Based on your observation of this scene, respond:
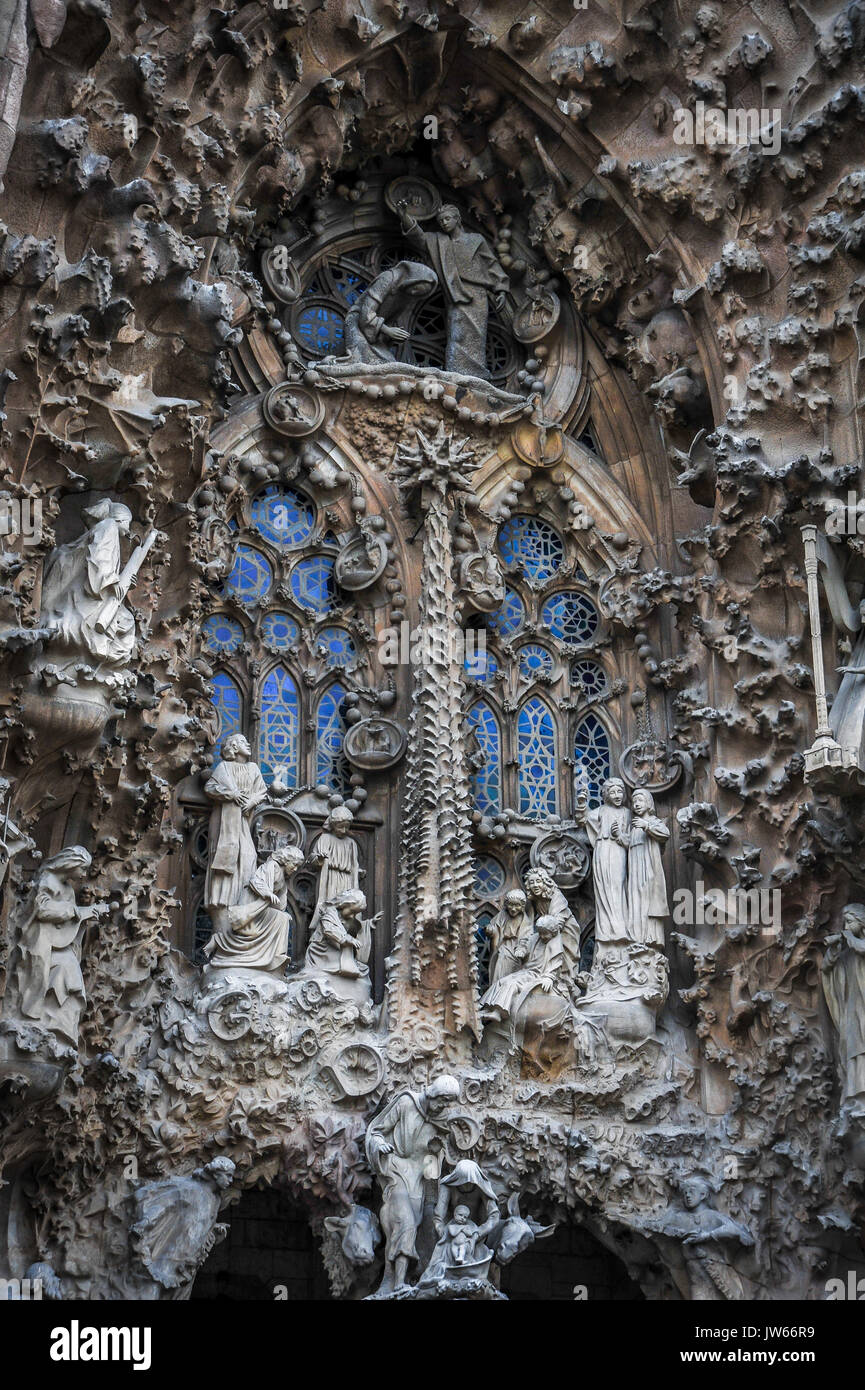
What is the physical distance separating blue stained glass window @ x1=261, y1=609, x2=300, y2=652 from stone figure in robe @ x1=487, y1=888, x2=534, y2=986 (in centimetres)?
196

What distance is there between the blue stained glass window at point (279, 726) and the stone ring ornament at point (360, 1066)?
170 centimetres

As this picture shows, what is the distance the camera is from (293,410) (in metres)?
13.5

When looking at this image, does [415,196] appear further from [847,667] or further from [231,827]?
[231,827]

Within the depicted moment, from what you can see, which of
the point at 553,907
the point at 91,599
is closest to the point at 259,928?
the point at 553,907

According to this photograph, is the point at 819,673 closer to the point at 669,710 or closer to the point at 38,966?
the point at 669,710

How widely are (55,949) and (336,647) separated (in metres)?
3.13

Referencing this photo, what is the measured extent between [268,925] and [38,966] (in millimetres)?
1641

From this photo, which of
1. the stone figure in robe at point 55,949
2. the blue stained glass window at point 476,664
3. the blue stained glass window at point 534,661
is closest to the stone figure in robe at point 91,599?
the stone figure in robe at point 55,949

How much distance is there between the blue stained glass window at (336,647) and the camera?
13305 mm

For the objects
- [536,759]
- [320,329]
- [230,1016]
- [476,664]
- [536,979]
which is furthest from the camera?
[320,329]

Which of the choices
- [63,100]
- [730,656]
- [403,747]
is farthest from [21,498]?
[730,656]

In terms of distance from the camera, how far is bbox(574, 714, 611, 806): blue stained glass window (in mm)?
13562

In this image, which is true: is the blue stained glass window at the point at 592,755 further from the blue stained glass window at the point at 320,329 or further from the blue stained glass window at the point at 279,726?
the blue stained glass window at the point at 320,329

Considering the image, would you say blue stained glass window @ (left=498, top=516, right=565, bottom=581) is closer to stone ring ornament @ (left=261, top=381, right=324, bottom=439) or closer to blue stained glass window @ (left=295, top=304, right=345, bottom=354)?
stone ring ornament @ (left=261, top=381, right=324, bottom=439)
